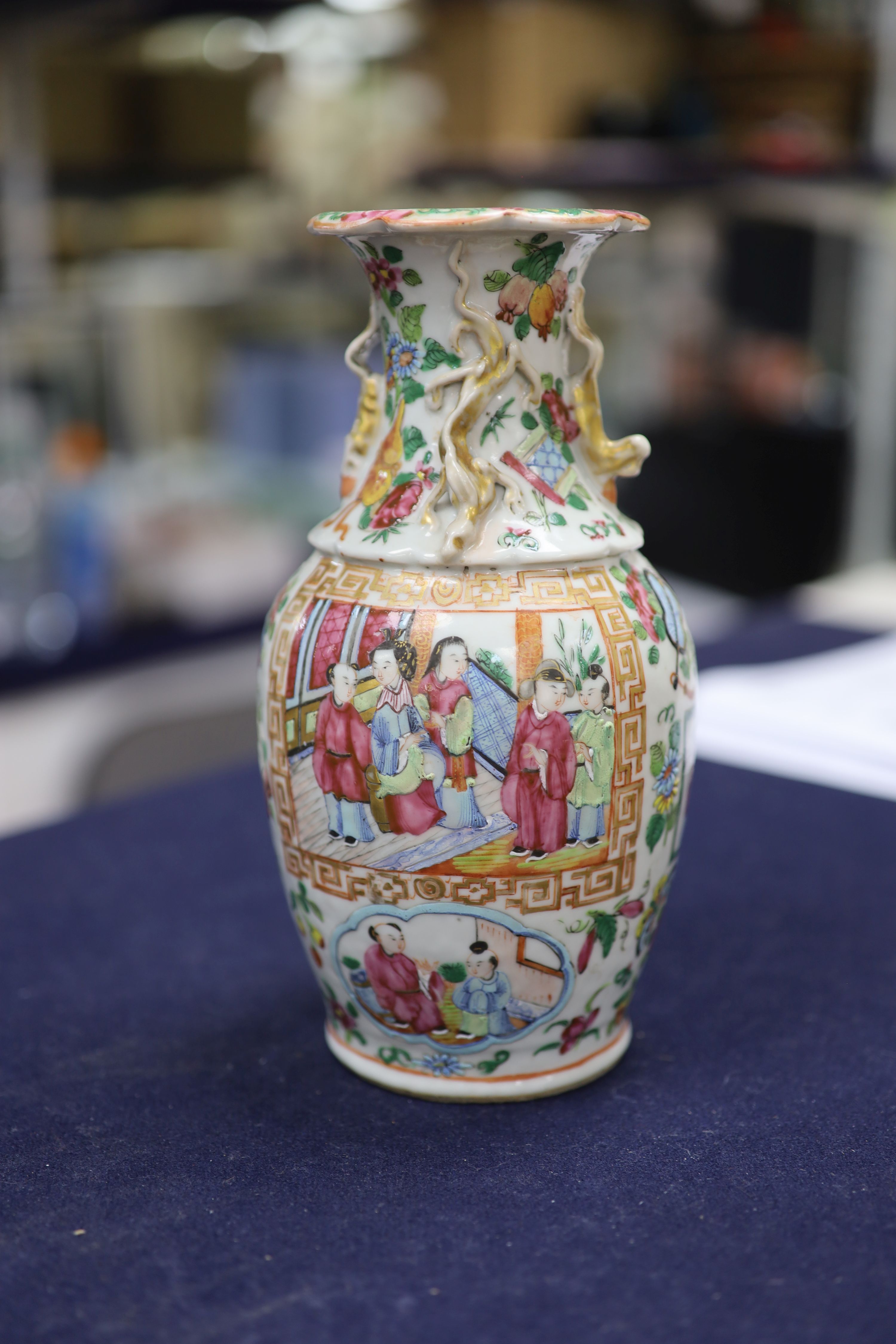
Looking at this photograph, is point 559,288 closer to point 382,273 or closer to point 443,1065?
point 382,273

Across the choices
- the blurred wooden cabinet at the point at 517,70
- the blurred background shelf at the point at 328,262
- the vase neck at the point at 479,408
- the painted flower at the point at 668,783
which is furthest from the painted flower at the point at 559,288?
the blurred wooden cabinet at the point at 517,70

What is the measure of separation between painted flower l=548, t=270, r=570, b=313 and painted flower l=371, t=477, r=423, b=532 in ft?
0.37

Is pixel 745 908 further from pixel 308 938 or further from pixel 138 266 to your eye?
pixel 138 266

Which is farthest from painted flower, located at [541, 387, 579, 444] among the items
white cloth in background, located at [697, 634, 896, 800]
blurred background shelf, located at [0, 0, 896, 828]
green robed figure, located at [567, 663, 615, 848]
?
blurred background shelf, located at [0, 0, 896, 828]

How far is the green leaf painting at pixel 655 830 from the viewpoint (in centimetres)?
70

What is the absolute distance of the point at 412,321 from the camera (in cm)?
69

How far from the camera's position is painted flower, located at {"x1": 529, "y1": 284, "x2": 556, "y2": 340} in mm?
686

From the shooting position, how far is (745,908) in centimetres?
94

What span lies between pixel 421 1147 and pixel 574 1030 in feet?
0.34

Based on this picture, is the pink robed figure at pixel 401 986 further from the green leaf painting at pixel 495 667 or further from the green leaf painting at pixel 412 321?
the green leaf painting at pixel 412 321

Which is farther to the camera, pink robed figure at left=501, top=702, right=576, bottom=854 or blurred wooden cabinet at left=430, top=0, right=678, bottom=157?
blurred wooden cabinet at left=430, top=0, right=678, bottom=157

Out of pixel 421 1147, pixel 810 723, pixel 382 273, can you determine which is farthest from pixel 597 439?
pixel 810 723

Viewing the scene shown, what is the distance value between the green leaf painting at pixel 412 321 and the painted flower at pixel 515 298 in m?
0.04

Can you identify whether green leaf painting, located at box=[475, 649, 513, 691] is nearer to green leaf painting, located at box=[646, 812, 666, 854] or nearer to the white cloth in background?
green leaf painting, located at box=[646, 812, 666, 854]
